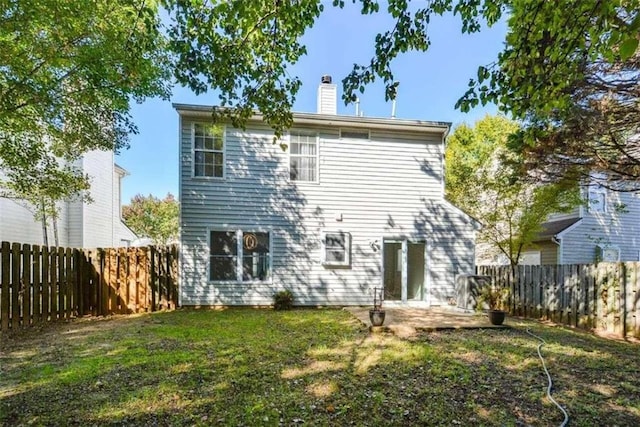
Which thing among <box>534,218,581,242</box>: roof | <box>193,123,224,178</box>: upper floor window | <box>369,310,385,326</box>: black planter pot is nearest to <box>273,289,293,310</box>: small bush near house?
<box>369,310,385,326</box>: black planter pot

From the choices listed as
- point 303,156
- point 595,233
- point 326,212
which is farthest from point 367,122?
point 595,233

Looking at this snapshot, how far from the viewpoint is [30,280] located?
21.9ft

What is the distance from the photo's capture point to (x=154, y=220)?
21.6 m

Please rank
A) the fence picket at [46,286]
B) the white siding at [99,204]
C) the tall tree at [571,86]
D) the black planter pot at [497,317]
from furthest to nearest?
the white siding at [99,204] → the black planter pot at [497,317] → the fence picket at [46,286] → the tall tree at [571,86]

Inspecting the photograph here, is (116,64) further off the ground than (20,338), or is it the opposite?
(116,64)

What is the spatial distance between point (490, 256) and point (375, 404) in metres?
14.7

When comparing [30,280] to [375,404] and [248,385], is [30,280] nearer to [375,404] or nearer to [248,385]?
[248,385]

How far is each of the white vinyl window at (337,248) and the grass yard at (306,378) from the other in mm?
3536

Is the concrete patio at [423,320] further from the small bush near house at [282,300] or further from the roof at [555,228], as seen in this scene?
the roof at [555,228]

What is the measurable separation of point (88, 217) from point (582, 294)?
16.5 meters

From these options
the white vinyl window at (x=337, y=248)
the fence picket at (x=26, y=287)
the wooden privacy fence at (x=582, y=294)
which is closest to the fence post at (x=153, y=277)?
the fence picket at (x=26, y=287)

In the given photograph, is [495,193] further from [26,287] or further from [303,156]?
[26,287]

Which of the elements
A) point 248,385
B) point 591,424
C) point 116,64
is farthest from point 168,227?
point 591,424

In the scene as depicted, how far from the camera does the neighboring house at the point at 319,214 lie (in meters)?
9.47
